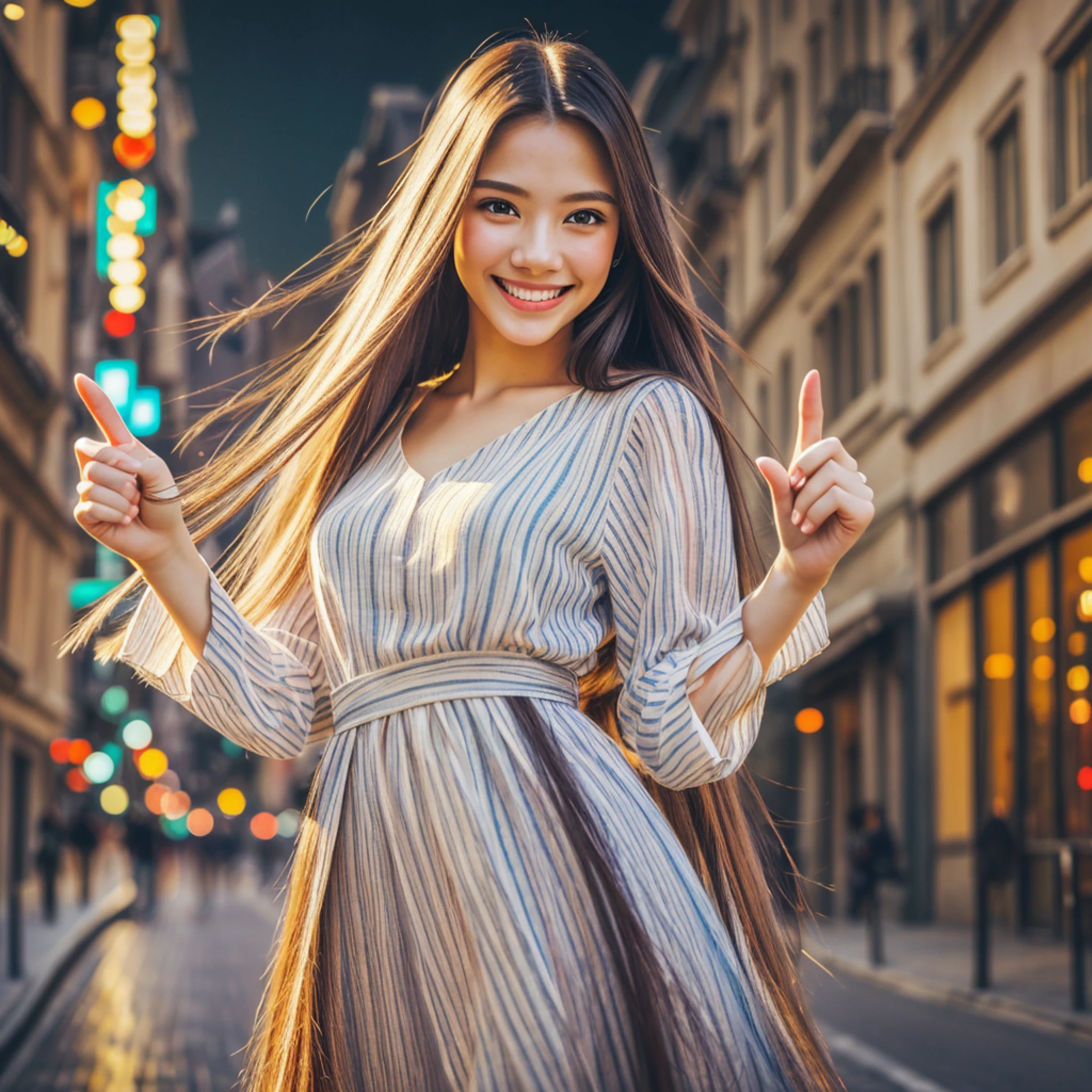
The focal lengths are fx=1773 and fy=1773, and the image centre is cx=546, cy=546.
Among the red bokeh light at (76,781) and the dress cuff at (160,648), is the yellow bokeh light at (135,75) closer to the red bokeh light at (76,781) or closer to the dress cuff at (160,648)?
the red bokeh light at (76,781)

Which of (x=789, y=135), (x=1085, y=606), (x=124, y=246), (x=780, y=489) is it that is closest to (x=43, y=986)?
(x=1085, y=606)

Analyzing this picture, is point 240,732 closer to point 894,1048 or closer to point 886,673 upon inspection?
point 894,1048

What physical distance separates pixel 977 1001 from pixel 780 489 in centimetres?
1006

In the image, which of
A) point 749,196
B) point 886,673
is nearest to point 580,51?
point 886,673

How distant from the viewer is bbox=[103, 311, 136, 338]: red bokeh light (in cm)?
2555

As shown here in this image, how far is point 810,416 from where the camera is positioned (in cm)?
229

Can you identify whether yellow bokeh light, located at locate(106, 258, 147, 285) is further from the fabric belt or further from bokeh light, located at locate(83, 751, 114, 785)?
the fabric belt

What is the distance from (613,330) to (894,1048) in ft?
24.2

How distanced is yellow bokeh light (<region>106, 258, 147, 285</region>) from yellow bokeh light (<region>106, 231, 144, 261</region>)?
0.29m

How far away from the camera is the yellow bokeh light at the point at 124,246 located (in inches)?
1094

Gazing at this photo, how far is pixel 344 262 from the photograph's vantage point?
9.00 feet

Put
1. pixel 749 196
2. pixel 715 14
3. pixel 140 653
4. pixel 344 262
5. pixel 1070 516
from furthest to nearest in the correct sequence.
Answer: pixel 715 14 < pixel 749 196 < pixel 1070 516 < pixel 344 262 < pixel 140 653

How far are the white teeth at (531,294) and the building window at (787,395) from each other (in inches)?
1090

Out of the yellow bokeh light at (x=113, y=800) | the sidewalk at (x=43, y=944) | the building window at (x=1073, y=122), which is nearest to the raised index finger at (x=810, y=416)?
the sidewalk at (x=43, y=944)
